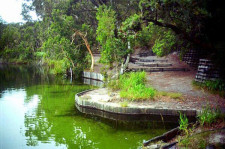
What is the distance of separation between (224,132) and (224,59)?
3798 millimetres

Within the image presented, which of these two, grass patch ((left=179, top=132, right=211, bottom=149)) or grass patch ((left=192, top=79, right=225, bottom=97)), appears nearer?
grass patch ((left=179, top=132, right=211, bottom=149))

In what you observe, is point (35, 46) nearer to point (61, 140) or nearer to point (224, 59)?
point (61, 140)

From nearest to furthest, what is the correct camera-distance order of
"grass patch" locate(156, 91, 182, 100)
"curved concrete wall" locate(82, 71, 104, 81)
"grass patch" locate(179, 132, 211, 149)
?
"grass patch" locate(179, 132, 211, 149) < "grass patch" locate(156, 91, 182, 100) < "curved concrete wall" locate(82, 71, 104, 81)

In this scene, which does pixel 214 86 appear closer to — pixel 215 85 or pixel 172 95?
pixel 215 85

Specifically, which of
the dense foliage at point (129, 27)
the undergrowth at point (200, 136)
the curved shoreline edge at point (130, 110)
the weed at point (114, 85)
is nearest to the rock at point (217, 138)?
the undergrowth at point (200, 136)

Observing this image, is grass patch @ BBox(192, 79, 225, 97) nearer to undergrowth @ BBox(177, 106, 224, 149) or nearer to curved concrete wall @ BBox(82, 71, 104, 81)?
undergrowth @ BBox(177, 106, 224, 149)

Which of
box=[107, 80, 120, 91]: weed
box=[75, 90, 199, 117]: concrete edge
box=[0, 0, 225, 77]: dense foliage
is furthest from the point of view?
box=[107, 80, 120, 91]: weed

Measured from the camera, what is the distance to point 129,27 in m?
8.73

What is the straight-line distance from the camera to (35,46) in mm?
46594

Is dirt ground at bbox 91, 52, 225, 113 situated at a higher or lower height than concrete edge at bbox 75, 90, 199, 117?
higher

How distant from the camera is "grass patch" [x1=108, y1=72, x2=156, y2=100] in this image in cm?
1090

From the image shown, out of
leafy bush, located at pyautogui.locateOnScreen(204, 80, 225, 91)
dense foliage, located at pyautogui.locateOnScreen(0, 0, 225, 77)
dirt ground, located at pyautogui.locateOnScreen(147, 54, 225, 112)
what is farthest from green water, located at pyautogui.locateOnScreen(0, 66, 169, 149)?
leafy bush, located at pyautogui.locateOnScreen(204, 80, 225, 91)

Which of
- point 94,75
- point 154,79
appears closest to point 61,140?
point 154,79

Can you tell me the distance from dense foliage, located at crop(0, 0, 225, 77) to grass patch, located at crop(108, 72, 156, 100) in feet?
7.52
